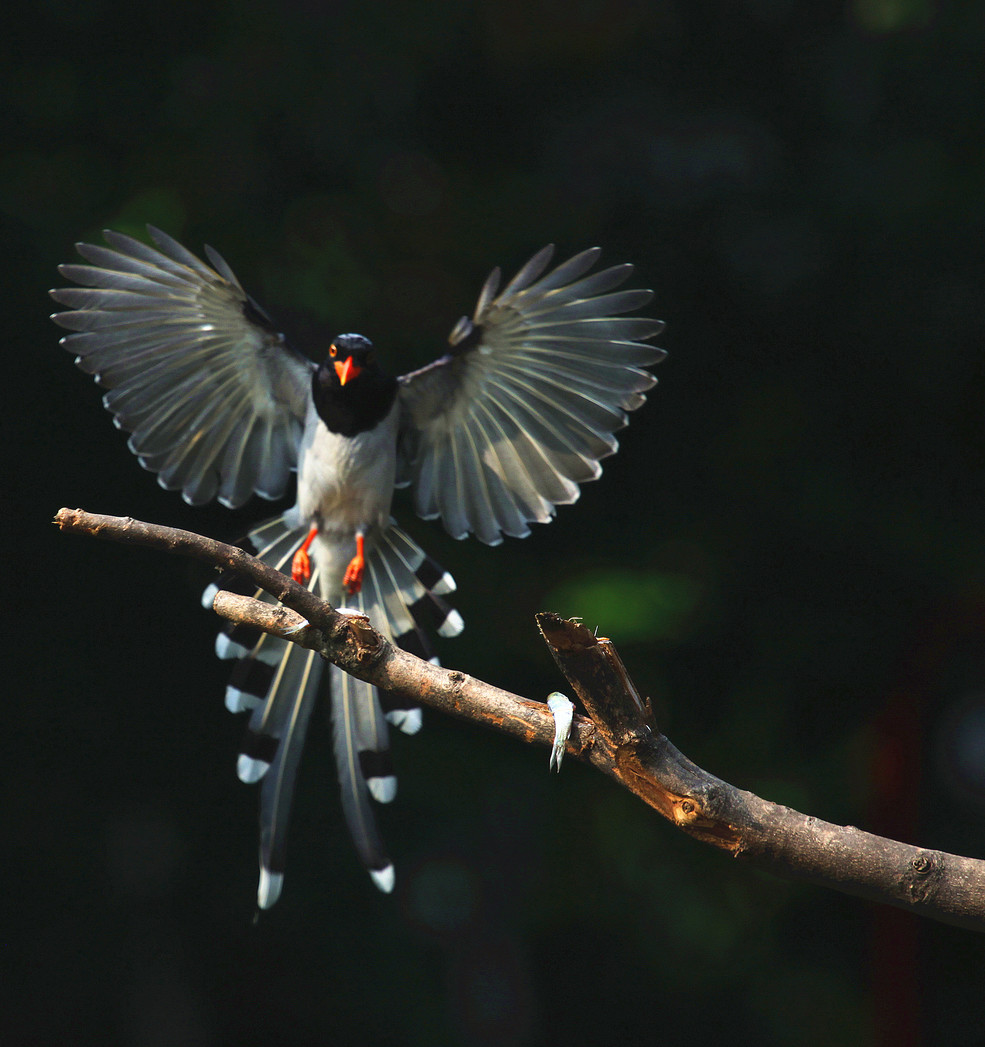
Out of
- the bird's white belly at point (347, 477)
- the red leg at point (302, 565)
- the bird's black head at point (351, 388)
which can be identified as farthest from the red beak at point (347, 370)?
the red leg at point (302, 565)

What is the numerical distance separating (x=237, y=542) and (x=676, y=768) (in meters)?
1.16

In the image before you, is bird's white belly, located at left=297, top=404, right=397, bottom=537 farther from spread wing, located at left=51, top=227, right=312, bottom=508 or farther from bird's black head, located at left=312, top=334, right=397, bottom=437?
spread wing, located at left=51, top=227, right=312, bottom=508

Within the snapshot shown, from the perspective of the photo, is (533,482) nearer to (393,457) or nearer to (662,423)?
(393,457)

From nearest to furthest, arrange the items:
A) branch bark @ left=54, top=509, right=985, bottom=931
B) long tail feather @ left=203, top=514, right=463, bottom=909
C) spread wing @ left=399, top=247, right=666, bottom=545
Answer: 1. branch bark @ left=54, top=509, right=985, bottom=931
2. spread wing @ left=399, top=247, right=666, bottom=545
3. long tail feather @ left=203, top=514, right=463, bottom=909

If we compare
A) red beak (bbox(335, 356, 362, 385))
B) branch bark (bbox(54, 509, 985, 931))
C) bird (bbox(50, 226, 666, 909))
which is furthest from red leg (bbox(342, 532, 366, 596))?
branch bark (bbox(54, 509, 985, 931))

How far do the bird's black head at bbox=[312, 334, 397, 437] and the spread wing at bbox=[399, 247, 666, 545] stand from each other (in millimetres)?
94

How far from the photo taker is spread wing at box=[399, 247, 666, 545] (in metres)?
1.74

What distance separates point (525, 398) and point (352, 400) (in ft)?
1.10

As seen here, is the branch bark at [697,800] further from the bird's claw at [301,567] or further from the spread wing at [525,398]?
the spread wing at [525,398]

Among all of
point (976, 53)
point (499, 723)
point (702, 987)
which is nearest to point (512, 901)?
point (702, 987)

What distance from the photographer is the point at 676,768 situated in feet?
3.59

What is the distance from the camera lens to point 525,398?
75.4 inches

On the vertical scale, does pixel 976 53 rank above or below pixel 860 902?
above

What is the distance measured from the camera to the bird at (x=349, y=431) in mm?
1782
